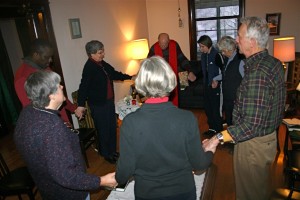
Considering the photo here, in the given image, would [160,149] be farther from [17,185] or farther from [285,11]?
[285,11]

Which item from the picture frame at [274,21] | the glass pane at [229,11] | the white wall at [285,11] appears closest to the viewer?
the white wall at [285,11]

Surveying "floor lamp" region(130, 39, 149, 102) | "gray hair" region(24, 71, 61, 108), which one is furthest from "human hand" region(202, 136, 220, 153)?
"floor lamp" region(130, 39, 149, 102)

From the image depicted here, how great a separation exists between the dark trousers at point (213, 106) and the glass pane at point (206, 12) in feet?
8.94

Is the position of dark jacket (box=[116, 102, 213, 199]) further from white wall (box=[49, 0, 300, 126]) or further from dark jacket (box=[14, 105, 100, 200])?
white wall (box=[49, 0, 300, 126])

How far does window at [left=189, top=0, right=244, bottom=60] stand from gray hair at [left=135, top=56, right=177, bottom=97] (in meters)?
4.85

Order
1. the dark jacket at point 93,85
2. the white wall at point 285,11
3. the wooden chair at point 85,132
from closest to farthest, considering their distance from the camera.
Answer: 1. the dark jacket at point 93,85
2. the wooden chair at point 85,132
3. the white wall at point 285,11

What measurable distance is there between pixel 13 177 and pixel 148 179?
163cm

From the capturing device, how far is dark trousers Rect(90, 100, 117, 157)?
317cm

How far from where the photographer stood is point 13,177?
7.63 ft

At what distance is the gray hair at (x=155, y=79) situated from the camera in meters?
1.23

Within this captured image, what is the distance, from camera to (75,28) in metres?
3.62

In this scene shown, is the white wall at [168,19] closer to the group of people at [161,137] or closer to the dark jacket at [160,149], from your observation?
the group of people at [161,137]

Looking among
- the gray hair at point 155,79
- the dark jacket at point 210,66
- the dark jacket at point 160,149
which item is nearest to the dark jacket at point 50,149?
the dark jacket at point 160,149

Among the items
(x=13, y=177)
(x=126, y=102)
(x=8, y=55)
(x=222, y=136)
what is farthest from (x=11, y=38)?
(x=222, y=136)
